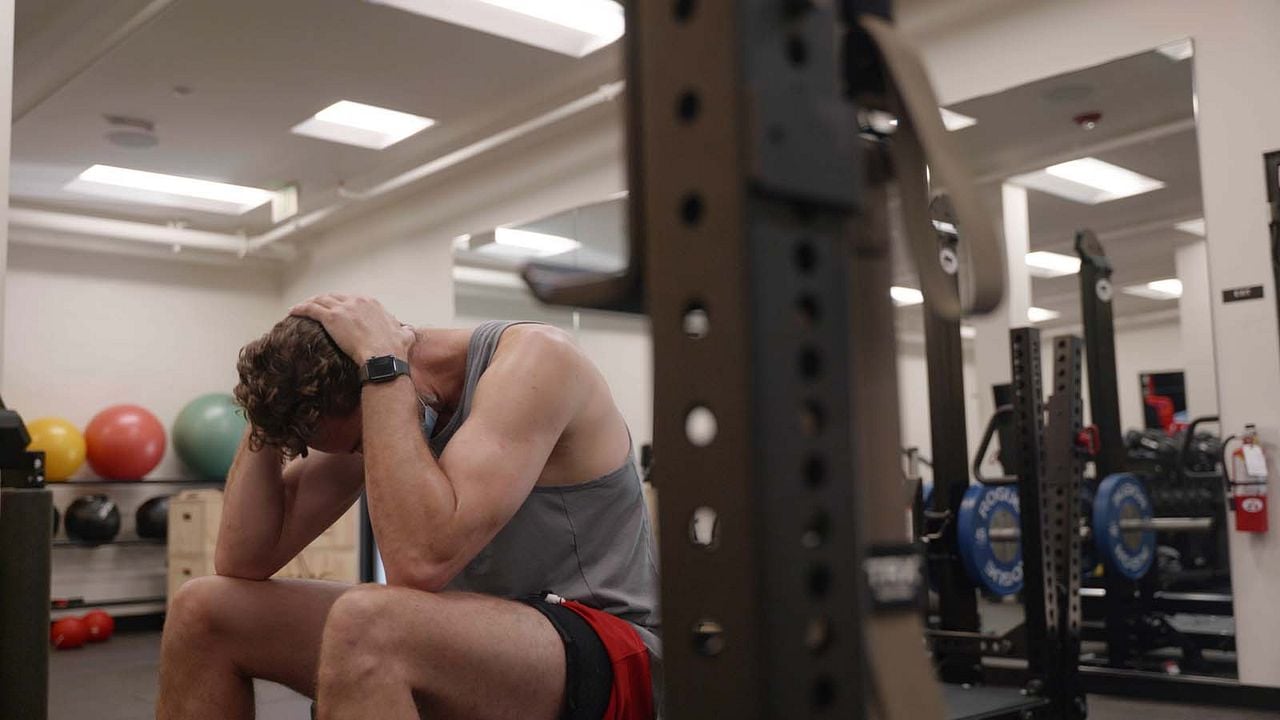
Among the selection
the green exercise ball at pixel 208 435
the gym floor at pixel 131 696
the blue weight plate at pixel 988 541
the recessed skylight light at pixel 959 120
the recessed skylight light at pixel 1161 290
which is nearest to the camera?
the gym floor at pixel 131 696

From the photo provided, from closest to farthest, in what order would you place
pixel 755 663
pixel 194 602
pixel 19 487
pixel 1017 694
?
1. pixel 755 663
2. pixel 194 602
3. pixel 19 487
4. pixel 1017 694

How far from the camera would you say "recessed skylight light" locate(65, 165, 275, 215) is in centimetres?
696

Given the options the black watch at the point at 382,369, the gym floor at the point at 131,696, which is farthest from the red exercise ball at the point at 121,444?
the black watch at the point at 382,369

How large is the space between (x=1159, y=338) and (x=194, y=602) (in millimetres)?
4139

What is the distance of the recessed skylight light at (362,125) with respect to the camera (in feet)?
19.5

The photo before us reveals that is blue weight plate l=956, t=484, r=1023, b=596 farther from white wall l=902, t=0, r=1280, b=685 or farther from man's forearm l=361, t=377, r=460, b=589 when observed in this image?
man's forearm l=361, t=377, r=460, b=589

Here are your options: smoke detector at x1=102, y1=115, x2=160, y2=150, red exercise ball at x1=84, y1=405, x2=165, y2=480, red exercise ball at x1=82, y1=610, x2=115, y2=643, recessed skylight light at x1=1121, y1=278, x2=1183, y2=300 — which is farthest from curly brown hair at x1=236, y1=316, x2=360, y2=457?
red exercise ball at x1=84, y1=405, x2=165, y2=480

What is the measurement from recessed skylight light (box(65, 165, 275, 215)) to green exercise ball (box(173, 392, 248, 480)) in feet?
4.37

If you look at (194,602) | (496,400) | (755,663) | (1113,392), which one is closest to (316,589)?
(194,602)

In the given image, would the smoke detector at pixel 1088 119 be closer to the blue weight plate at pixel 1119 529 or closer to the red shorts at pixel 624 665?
the blue weight plate at pixel 1119 529

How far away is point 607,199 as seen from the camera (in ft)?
20.0

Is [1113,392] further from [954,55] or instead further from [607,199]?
[607,199]

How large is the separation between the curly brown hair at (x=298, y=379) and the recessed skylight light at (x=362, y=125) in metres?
4.67

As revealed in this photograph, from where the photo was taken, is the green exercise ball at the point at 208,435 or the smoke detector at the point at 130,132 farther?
the green exercise ball at the point at 208,435
